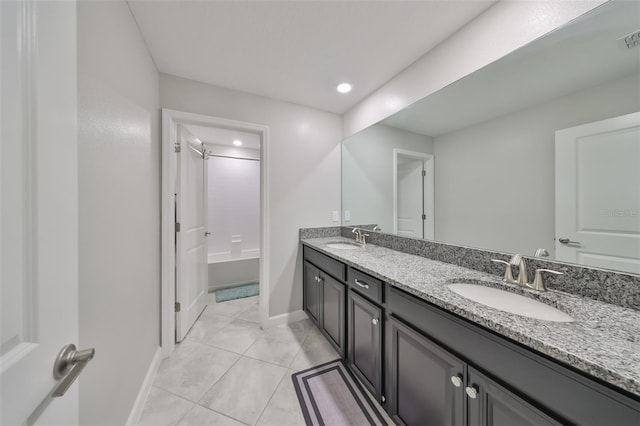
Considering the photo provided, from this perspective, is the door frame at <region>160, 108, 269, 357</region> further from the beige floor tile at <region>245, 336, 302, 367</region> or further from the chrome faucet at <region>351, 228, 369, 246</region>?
the chrome faucet at <region>351, 228, 369, 246</region>

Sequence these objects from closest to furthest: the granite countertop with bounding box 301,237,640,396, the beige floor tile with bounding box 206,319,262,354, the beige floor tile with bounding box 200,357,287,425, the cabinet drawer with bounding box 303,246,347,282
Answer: the granite countertop with bounding box 301,237,640,396 < the beige floor tile with bounding box 200,357,287,425 < the cabinet drawer with bounding box 303,246,347,282 < the beige floor tile with bounding box 206,319,262,354

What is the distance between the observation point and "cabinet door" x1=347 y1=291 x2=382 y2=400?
124cm

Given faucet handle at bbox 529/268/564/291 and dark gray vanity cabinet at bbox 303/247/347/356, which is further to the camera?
dark gray vanity cabinet at bbox 303/247/347/356

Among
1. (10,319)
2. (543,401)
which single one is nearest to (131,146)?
(10,319)

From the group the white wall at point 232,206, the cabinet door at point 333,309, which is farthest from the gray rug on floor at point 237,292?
the cabinet door at point 333,309

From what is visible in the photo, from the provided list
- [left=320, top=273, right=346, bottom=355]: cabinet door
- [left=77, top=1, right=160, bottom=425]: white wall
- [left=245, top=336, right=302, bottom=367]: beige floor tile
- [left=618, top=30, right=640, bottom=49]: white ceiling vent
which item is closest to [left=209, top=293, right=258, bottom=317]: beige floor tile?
[left=245, top=336, right=302, bottom=367]: beige floor tile

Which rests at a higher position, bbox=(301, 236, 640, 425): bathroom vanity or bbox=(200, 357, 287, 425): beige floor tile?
bbox=(301, 236, 640, 425): bathroom vanity

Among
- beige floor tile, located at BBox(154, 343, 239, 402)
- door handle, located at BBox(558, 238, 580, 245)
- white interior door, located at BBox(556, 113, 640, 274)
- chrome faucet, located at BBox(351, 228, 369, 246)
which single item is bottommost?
beige floor tile, located at BBox(154, 343, 239, 402)

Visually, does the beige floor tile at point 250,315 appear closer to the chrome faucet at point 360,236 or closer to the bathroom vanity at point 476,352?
the bathroom vanity at point 476,352

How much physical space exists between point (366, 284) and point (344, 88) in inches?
66.9

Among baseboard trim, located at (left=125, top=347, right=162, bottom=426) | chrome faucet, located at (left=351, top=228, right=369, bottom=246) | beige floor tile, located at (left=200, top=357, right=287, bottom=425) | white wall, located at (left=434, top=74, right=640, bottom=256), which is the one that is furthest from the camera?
chrome faucet, located at (left=351, top=228, right=369, bottom=246)

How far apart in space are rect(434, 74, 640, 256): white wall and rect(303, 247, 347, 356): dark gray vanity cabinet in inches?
32.1

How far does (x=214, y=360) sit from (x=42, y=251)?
5.65 feet

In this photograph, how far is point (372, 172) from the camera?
2.30 m
